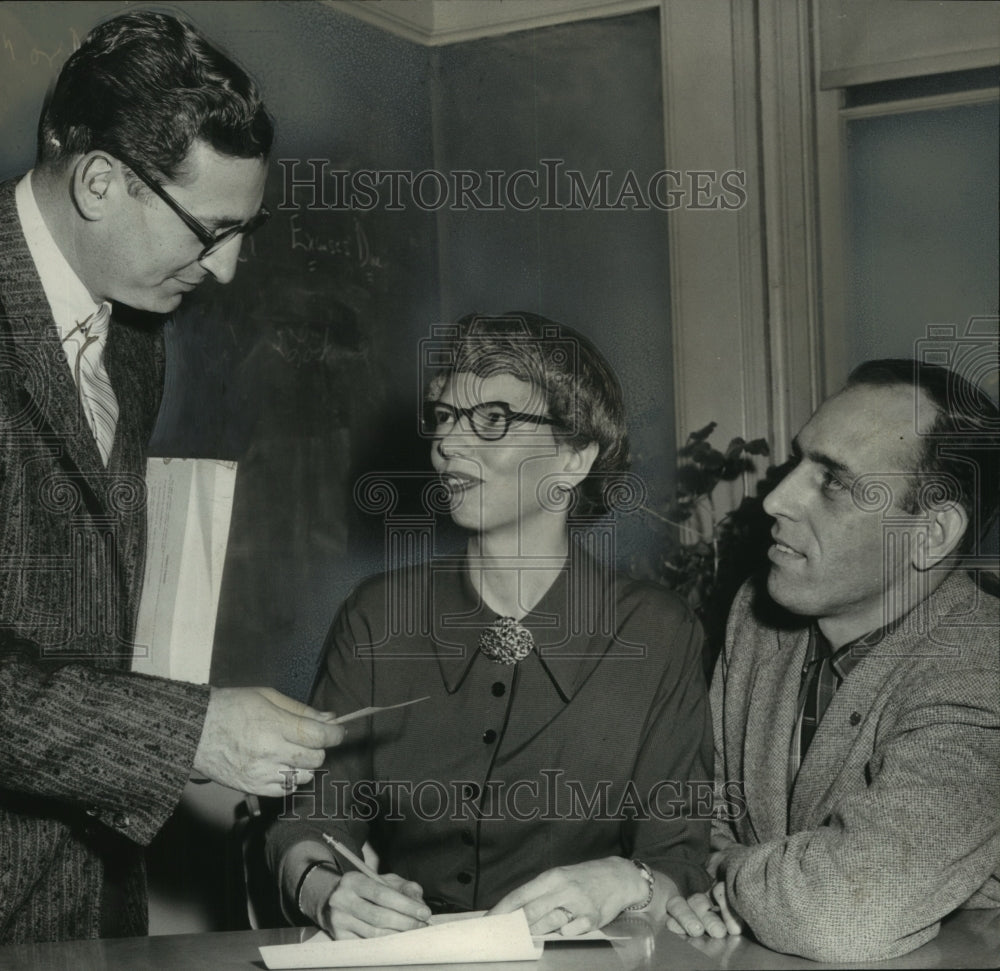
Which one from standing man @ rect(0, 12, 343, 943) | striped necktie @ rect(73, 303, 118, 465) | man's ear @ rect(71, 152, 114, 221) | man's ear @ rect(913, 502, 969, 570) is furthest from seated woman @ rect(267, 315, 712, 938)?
man's ear @ rect(71, 152, 114, 221)

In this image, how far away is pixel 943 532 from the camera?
2.11 meters

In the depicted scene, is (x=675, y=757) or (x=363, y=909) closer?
(x=363, y=909)

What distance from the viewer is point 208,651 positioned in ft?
7.86

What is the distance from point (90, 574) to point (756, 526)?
1.20 meters

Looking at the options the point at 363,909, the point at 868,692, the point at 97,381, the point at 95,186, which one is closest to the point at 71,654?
the point at 97,381

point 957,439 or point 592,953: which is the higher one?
point 957,439

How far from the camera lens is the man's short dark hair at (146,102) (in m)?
2.15

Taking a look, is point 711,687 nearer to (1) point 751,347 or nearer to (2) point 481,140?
(1) point 751,347

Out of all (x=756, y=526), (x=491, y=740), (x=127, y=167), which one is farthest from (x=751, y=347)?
(x=127, y=167)

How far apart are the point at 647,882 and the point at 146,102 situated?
4.95ft

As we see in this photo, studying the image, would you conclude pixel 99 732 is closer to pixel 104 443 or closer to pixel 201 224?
pixel 104 443

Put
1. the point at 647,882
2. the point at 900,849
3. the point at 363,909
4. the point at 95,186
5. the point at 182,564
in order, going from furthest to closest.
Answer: the point at 182,564 → the point at 95,186 → the point at 647,882 → the point at 363,909 → the point at 900,849

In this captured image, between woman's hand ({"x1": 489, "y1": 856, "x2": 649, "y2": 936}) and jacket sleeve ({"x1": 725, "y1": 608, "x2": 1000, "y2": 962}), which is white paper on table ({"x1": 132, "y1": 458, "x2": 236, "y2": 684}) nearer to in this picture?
woman's hand ({"x1": 489, "y1": 856, "x2": 649, "y2": 936})

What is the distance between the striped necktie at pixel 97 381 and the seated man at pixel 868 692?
3.74ft
